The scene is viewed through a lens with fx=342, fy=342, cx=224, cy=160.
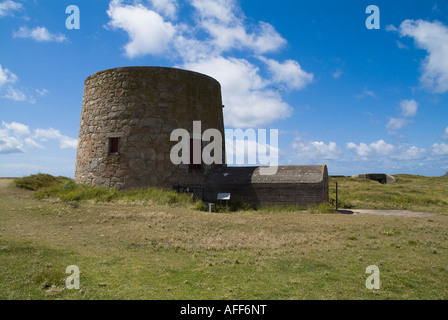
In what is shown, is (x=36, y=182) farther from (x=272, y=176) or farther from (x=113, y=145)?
(x=272, y=176)

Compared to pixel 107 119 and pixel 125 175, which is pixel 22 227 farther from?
pixel 107 119

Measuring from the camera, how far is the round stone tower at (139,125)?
553 inches

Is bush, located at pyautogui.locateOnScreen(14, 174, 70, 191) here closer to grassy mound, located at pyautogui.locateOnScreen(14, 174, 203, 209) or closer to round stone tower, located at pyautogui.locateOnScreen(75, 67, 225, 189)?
grassy mound, located at pyautogui.locateOnScreen(14, 174, 203, 209)

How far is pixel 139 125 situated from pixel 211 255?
920 cm

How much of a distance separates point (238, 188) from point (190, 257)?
818 cm

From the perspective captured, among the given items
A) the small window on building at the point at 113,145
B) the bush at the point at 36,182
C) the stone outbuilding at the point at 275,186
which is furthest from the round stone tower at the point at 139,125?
the bush at the point at 36,182

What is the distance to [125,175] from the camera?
552 inches

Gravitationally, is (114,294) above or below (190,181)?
below

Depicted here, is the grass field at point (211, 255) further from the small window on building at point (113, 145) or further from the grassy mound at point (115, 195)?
the small window on building at point (113, 145)

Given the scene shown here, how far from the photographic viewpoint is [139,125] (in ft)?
46.3

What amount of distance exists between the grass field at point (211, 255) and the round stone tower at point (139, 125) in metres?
3.34

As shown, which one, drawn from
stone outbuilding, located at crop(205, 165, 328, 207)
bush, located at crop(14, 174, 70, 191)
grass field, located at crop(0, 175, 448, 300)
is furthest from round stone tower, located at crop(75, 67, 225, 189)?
grass field, located at crop(0, 175, 448, 300)

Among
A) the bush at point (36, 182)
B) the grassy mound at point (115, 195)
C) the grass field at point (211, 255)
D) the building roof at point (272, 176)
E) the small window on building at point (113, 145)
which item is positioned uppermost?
the small window on building at point (113, 145)
